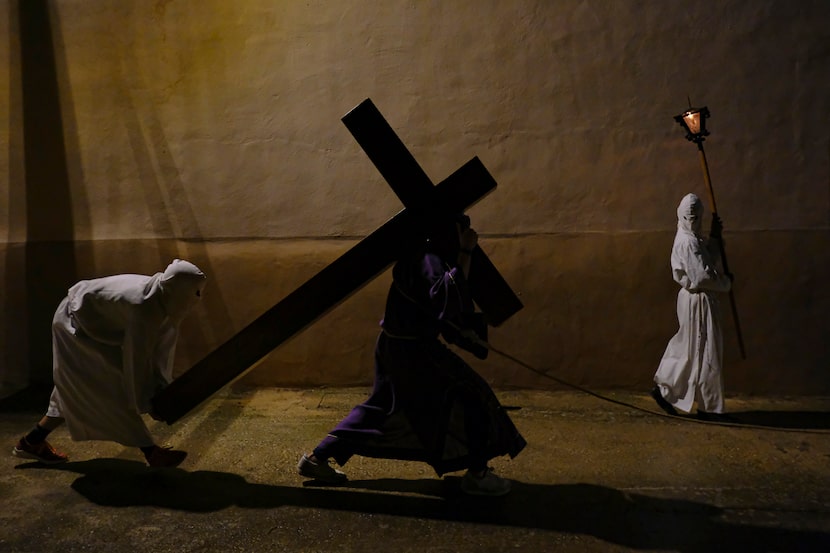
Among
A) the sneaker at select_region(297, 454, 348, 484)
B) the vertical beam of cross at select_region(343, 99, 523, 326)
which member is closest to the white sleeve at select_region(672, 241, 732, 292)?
the vertical beam of cross at select_region(343, 99, 523, 326)

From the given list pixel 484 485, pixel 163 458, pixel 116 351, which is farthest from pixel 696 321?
pixel 116 351

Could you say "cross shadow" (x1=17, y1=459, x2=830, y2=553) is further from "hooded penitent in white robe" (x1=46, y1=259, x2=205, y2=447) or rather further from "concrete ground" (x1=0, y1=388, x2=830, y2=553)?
"hooded penitent in white robe" (x1=46, y1=259, x2=205, y2=447)

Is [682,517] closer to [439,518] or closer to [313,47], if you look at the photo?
[439,518]

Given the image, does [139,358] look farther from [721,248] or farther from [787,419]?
[787,419]

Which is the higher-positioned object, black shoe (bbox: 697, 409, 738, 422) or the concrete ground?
black shoe (bbox: 697, 409, 738, 422)

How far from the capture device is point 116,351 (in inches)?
179

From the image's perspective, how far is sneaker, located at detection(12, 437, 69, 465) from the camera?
4.79 metres

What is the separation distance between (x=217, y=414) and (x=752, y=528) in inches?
153

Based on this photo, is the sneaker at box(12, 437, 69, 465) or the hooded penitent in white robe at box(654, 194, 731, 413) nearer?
the sneaker at box(12, 437, 69, 465)

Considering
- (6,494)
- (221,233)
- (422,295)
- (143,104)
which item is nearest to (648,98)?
(422,295)

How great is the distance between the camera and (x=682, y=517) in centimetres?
405

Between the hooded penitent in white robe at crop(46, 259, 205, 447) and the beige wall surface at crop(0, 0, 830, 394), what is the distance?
2073mm

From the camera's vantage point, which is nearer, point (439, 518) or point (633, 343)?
point (439, 518)

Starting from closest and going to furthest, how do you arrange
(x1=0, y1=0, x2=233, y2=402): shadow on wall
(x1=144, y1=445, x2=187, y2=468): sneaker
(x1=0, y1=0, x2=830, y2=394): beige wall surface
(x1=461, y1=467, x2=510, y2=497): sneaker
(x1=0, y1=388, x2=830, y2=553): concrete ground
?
(x1=0, y1=388, x2=830, y2=553): concrete ground < (x1=461, y1=467, x2=510, y2=497): sneaker < (x1=144, y1=445, x2=187, y2=468): sneaker < (x1=0, y1=0, x2=830, y2=394): beige wall surface < (x1=0, y1=0, x2=233, y2=402): shadow on wall
